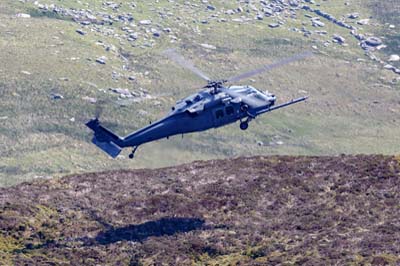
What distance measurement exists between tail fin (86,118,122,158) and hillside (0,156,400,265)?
4998mm

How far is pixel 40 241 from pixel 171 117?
517 inches

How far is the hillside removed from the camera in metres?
75.6

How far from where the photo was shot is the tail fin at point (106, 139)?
275 feet

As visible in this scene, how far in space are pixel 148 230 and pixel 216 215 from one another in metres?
5.88

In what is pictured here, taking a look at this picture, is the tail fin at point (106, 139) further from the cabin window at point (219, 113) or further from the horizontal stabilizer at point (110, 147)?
the cabin window at point (219, 113)

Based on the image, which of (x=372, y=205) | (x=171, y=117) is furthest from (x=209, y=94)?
(x=372, y=205)

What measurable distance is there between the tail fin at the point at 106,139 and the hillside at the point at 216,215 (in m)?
5.00

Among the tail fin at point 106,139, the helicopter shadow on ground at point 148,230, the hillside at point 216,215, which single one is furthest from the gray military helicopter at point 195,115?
the hillside at point 216,215

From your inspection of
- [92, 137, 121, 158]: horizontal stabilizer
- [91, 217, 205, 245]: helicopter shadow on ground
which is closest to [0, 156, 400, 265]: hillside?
[91, 217, 205, 245]: helicopter shadow on ground

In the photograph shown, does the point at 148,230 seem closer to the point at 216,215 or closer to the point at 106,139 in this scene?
the point at 216,215

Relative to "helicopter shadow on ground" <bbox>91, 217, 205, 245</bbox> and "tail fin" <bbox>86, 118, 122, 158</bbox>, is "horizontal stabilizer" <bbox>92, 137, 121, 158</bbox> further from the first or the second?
"helicopter shadow on ground" <bbox>91, 217, 205, 245</bbox>

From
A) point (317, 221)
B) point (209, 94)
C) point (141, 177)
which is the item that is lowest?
point (141, 177)

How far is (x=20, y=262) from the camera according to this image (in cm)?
7475

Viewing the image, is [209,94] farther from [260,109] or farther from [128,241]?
[128,241]
